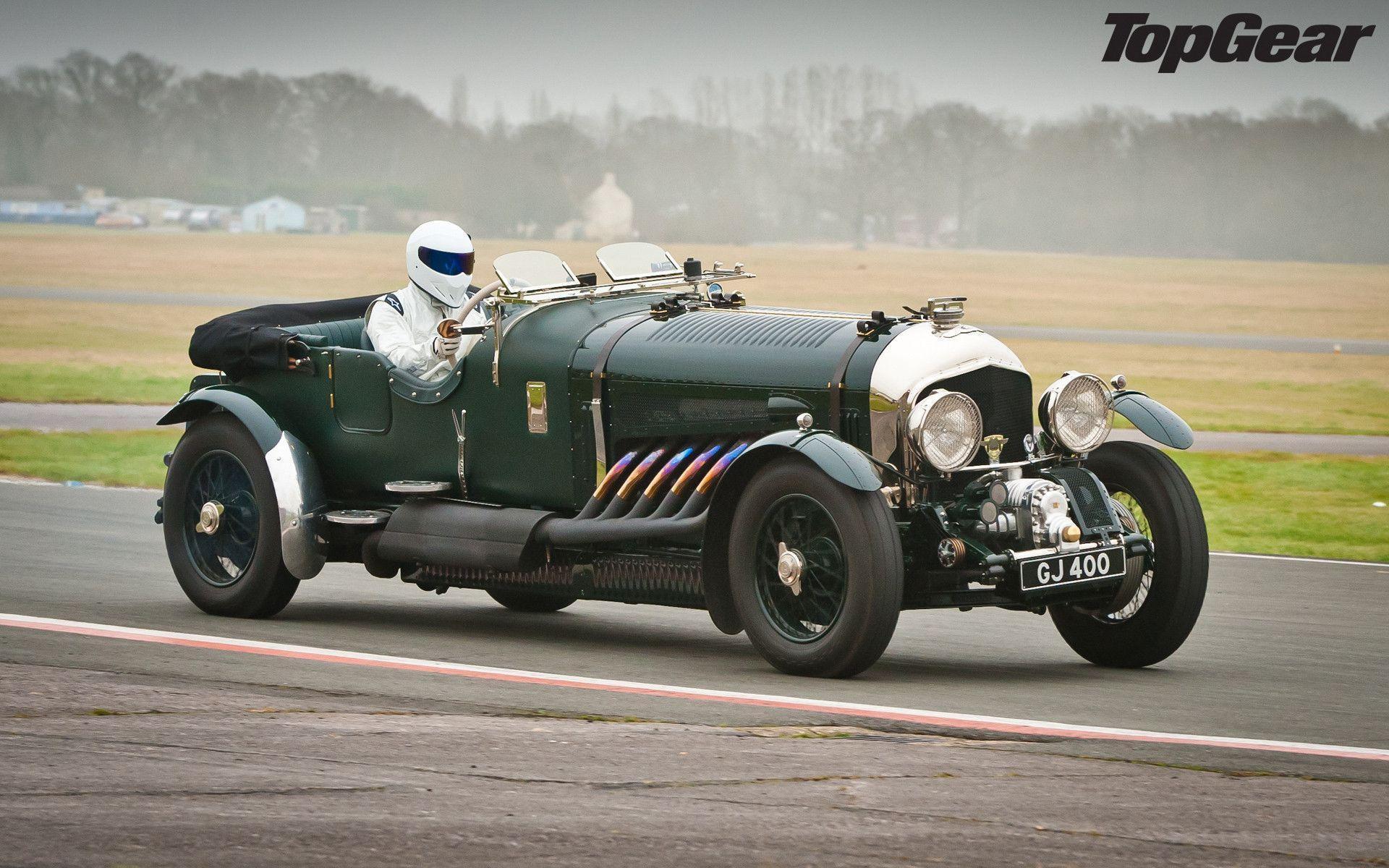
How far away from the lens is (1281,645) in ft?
27.8

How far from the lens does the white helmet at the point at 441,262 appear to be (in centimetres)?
903

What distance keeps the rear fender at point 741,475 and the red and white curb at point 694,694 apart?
0.51 metres

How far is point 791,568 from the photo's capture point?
23.1 ft

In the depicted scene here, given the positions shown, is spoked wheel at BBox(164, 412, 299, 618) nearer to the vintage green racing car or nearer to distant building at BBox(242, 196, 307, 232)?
the vintage green racing car

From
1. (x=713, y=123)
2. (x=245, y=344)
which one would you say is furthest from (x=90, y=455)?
(x=713, y=123)

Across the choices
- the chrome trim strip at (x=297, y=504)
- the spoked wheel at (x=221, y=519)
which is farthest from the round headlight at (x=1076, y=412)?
the spoked wheel at (x=221, y=519)

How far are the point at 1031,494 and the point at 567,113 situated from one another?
2389 inches

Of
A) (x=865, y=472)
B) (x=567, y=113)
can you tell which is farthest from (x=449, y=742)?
(x=567, y=113)

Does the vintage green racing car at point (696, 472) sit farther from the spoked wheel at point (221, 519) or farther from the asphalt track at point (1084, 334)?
the asphalt track at point (1084, 334)

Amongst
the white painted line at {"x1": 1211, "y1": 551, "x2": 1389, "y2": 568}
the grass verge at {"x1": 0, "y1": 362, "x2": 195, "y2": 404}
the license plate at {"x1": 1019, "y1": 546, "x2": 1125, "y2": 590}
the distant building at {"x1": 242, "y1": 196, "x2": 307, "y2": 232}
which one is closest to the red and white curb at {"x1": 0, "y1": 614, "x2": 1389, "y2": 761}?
the license plate at {"x1": 1019, "y1": 546, "x2": 1125, "y2": 590}

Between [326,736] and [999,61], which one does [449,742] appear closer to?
[326,736]

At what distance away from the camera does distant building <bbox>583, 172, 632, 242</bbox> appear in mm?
68938

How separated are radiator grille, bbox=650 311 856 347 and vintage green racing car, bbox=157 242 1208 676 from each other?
2 cm

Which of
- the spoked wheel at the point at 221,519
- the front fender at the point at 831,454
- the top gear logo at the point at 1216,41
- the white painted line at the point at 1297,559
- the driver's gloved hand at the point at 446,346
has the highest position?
the top gear logo at the point at 1216,41
